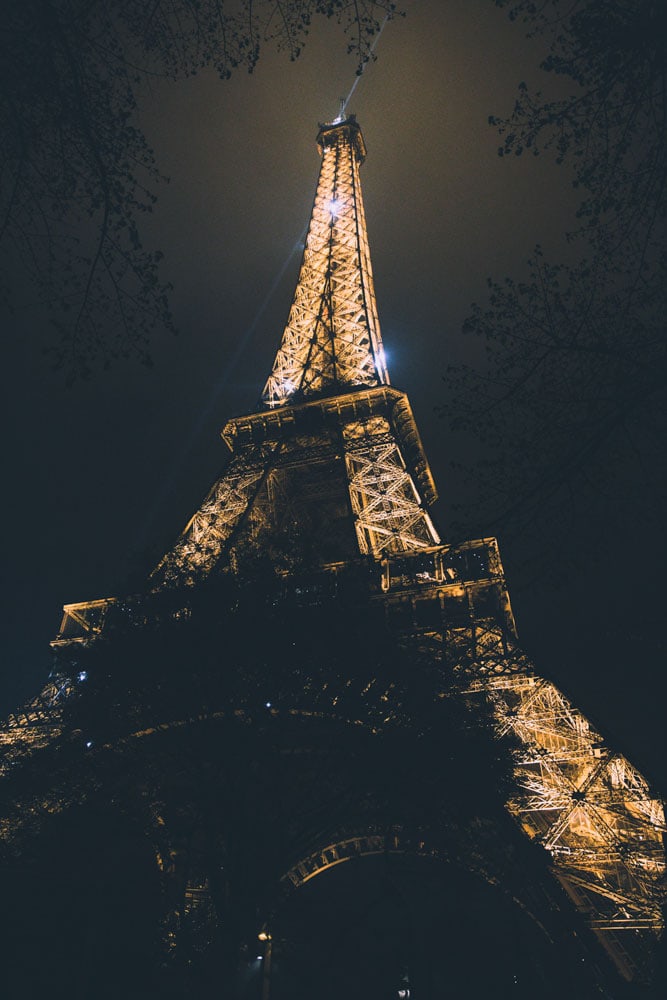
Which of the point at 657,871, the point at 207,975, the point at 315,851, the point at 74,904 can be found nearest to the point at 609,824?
the point at 657,871

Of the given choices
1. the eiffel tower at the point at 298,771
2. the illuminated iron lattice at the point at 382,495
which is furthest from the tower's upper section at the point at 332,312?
the eiffel tower at the point at 298,771

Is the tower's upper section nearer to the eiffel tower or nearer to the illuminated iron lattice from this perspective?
the illuminated iron lattice

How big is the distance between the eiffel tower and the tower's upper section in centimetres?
1421

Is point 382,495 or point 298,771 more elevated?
point 382,495

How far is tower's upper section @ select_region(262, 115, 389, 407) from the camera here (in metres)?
27.9

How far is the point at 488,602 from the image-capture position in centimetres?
1588

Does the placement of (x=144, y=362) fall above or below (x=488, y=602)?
below

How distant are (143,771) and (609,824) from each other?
29.1 ft

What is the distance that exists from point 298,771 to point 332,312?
25.3 meters

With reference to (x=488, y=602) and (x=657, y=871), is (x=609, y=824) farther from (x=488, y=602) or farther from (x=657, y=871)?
(x=488, y=602)

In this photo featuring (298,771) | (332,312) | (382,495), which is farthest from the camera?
(332,312)

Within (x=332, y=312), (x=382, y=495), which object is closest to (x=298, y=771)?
(x=382, y=495)

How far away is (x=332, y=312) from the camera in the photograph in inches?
1216

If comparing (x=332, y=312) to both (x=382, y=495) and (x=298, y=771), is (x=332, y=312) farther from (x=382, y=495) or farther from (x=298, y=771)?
(x=298, y=771)
